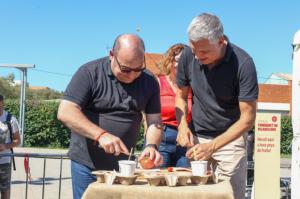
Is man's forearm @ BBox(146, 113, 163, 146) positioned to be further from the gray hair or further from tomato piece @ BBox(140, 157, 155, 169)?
the gray hair

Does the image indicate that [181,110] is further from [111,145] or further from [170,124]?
[111,145]

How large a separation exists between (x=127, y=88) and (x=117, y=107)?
154 mm

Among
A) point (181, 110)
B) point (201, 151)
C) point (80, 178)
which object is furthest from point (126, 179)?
point (181, 110)

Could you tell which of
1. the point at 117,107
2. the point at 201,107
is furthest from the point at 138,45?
the point at 201,107

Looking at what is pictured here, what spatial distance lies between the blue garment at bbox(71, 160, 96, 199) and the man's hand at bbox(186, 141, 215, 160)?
703mm

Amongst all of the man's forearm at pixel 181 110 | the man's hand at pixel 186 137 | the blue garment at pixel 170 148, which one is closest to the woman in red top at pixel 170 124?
the blue garment at pixel 170 148

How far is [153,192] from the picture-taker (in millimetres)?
A: 2539

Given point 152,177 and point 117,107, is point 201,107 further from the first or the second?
point 152,177

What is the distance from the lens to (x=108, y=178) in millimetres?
2652

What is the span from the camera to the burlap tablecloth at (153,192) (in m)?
2.51

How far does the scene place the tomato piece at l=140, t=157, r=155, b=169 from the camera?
10.4ft

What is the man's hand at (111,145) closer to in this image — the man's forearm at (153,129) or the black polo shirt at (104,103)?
the black polo shirt at (104,103)

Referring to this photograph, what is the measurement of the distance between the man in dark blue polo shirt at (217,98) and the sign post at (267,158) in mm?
2907

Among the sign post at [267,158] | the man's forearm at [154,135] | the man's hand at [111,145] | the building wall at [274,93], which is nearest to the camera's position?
the man's hand at [111,145]
